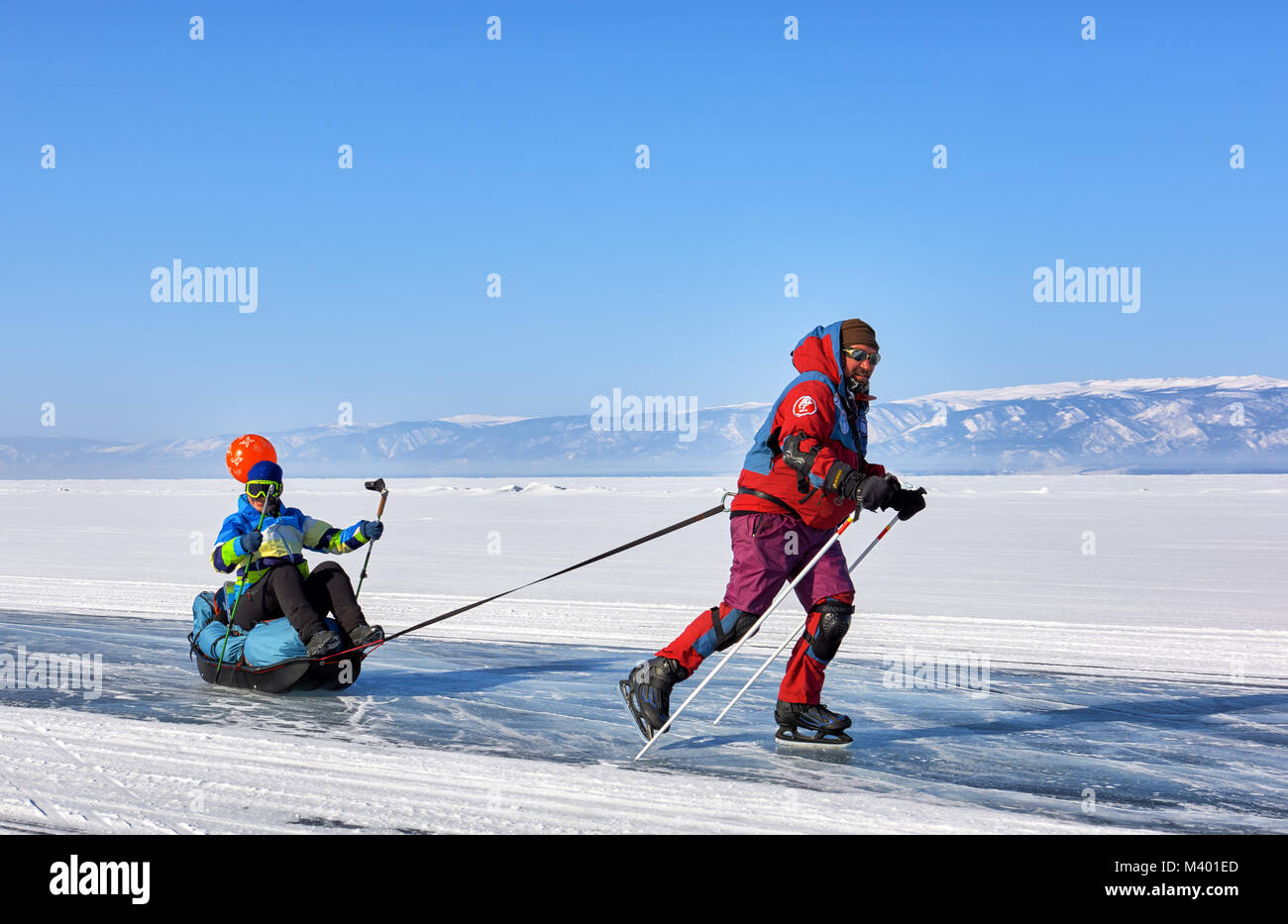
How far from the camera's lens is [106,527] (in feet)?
84.3

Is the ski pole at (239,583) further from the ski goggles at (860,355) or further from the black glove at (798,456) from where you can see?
the ski goggles at (860,355)

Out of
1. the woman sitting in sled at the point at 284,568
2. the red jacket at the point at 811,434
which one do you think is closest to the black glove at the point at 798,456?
the red jacket at the point at 811,434

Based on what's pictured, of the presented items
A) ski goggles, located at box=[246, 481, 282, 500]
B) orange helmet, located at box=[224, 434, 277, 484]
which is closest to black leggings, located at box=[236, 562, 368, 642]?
ski goggles, located at box=[246, 481, 282, 500]

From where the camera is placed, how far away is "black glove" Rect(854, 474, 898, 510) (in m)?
4.52

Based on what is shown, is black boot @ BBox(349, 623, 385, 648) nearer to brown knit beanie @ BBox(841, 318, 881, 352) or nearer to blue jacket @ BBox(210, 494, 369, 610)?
blue jacket @ BBox(210, 494, 369, 610)

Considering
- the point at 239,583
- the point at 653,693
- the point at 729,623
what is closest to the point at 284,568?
the point at 239,583

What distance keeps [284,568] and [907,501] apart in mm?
3525

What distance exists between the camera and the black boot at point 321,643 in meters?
6.15

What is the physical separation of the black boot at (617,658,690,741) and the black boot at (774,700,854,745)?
565mm

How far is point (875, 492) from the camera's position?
452cm

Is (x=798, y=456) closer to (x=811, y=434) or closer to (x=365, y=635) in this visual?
(x=811, y=434)

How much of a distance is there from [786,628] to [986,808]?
5076mm

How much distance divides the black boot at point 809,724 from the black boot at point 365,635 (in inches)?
89.6
